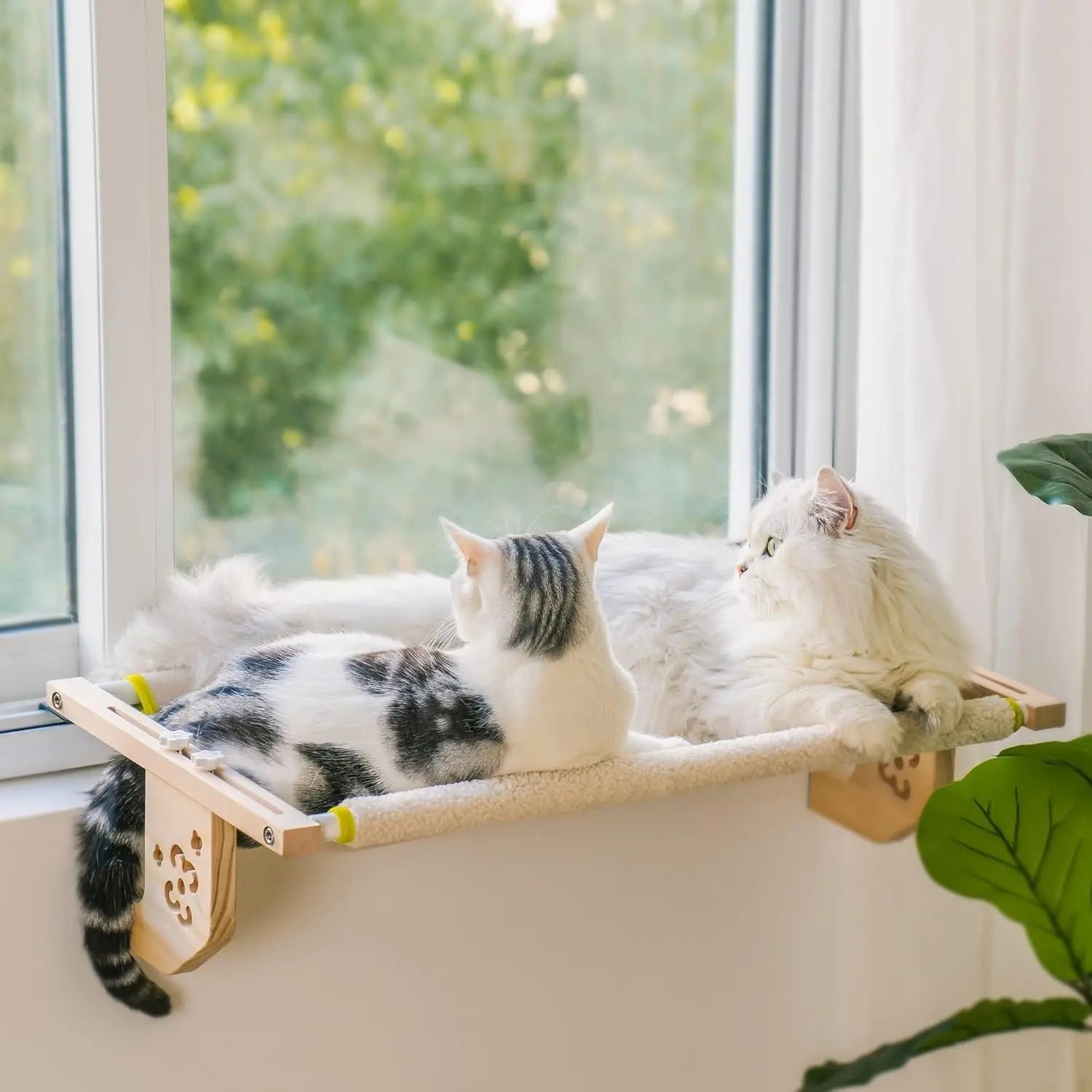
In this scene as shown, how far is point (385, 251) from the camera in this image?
157 centimetres

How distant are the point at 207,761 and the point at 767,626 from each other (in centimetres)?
64

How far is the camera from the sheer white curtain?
4.77ft

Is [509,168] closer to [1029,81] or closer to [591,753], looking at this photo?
[1029,81]

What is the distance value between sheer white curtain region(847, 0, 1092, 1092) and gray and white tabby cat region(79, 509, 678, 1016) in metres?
0.52

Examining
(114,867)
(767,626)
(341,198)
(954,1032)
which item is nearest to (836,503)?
(767,626)

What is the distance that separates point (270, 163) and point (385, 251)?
168 mm

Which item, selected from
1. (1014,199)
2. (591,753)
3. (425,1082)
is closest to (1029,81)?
(1014,199)

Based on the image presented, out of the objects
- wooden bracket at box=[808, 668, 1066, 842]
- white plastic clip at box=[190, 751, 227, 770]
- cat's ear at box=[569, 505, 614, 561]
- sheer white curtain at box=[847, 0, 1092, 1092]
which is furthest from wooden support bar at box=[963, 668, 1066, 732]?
white plastic clip at box=[190, 751, 227, 770]

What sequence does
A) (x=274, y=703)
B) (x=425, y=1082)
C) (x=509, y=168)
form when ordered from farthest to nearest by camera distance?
(x=509, y=168) → (x=425, y=1082) → (x=274, y=703)

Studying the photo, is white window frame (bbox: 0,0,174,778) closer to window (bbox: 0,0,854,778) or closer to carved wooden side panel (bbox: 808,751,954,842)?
window (bbox: 0,0,854,778)

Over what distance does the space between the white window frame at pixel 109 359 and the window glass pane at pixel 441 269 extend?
91 mm

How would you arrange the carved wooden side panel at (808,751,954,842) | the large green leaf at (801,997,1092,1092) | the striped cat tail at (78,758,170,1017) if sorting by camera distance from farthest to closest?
1. the carved wooden side panel at (808,751,954,842)
2. the striped cat tail at (78,758,170,1017)
3. the large green leaf at (801,997,1092,1092)

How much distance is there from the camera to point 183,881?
1.07 meters

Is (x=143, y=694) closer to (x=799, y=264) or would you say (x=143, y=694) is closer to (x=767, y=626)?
(x=767, y=626)
